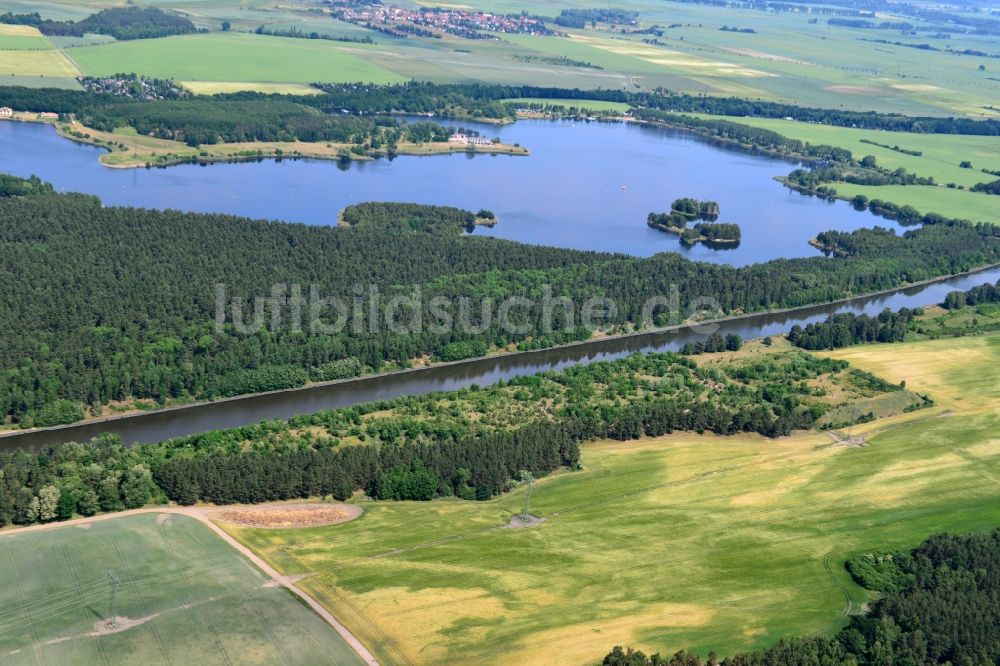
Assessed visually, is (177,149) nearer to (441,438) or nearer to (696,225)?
(696,225)

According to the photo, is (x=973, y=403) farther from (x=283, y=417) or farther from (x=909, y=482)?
(x=283, y=417)

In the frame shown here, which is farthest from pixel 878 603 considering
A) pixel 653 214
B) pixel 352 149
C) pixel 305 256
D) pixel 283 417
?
pixel 352 149

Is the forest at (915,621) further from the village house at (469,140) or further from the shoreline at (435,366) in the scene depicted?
the village house at (469,140)

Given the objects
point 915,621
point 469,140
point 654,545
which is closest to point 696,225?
point 469,140

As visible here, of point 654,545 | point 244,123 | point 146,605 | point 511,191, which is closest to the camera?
point 146,605

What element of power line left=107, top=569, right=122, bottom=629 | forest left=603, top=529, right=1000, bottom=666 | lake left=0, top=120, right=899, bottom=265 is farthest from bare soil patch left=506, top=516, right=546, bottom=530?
lake left=0, top=120, right=899, bottom=265
